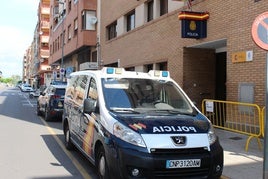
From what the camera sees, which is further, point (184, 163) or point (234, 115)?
point (234, 115)

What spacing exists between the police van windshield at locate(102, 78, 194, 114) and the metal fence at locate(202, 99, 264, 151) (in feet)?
12.4

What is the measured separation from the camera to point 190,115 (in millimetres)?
6512

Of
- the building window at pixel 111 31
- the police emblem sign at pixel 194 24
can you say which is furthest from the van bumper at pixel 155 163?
the building window at pixel 111 31

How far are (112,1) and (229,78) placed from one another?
14.8 metres

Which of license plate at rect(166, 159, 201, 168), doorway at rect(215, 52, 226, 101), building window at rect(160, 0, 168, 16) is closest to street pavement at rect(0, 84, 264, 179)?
license plate at rect(166, 159, 201, 168)

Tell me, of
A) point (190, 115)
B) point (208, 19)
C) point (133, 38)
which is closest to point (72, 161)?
point (190, 115)

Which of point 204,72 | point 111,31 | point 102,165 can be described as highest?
point 111,31

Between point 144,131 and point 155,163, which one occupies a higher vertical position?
point 144,131

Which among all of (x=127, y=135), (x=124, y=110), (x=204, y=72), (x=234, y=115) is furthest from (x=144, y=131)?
(x=204, y=72)

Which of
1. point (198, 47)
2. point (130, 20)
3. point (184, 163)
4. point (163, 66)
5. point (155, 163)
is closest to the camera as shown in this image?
point (155, 163)

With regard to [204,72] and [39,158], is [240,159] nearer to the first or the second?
[39,158]

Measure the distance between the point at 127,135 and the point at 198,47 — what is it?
33.4 feet

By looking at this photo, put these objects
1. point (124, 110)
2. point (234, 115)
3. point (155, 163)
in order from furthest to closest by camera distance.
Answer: point (234, 115) → point (124, 110) → point (155, 163)

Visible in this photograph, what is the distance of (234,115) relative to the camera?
11.6 meters
